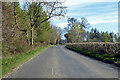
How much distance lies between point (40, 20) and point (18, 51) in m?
12.8

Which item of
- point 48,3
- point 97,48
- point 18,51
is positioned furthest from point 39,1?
point 97,48

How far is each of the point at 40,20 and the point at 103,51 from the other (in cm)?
1874

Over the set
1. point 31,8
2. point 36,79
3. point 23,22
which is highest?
point 31,8

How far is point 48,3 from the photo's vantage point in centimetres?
3572

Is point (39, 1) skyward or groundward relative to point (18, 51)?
skyward

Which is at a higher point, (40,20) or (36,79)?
(40,20)

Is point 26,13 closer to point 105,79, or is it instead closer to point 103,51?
point 103,51

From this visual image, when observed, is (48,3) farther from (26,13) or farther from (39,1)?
(26,13)

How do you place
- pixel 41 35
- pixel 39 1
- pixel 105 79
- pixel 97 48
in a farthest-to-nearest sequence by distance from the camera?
pixel 41 35
pixel 39 1
pixel 97 48
pixel 105 79

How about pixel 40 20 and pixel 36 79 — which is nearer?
pixel 36 79

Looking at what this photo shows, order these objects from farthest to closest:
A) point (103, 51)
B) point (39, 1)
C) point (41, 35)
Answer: point (41, 35)
point (39, 1)
point (103, 51)

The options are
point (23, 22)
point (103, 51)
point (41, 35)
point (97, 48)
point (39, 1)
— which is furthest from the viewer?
point (41, 35)

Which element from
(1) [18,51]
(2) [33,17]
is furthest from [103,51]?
(2) [33,17]

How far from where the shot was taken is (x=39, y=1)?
3569 cm
